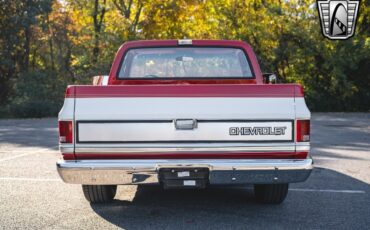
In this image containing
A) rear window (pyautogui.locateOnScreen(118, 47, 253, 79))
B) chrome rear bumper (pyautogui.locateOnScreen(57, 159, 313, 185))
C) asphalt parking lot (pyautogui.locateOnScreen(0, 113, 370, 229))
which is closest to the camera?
chrome rear bumper (pyautogui.locateOnScreen(57, 159, 313, 185))

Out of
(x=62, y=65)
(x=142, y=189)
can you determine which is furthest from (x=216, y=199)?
(x=62, y=65)

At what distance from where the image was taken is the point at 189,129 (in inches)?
195

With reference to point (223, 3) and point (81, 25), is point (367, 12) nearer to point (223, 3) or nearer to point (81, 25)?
point (223, 3)

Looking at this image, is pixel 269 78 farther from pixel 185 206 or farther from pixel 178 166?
pixel 178 166

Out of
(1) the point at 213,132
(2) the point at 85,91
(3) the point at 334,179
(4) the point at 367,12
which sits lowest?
(3) the point at 334,179

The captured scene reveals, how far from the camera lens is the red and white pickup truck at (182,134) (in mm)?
4914

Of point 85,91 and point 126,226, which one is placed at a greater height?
point 85,91

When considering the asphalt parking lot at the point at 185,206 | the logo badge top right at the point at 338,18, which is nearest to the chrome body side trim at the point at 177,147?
the asphalt parking lot at the point at 185,206

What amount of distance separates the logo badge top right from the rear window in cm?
1960

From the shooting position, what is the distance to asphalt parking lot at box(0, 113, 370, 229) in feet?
17.1

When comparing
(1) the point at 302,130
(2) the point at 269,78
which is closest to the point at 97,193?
(1) the point at 302,130

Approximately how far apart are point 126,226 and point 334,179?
3.88 metres

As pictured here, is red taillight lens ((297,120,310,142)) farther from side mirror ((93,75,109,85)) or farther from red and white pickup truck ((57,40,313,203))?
side mirror ((93,75,109,85))

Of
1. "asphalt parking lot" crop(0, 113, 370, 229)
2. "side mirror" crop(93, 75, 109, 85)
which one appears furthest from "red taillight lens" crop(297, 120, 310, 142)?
"side mirror" crop(93, 75, 109, 85)
